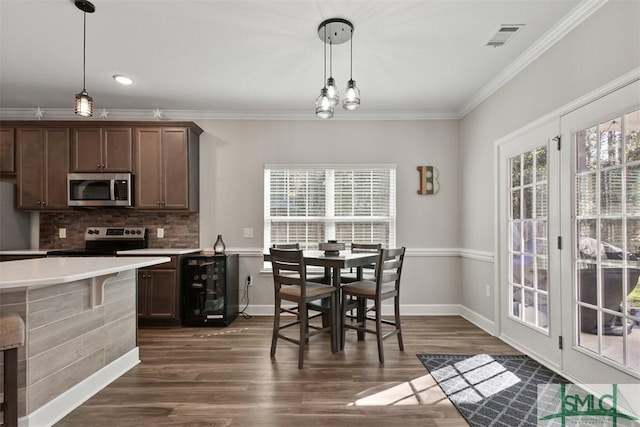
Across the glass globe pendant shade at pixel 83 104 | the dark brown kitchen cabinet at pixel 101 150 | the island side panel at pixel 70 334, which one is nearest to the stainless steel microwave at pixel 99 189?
the dark brown kitchen cabinet at pixel 101 150

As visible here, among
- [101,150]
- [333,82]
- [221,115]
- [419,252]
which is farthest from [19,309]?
[419,252]

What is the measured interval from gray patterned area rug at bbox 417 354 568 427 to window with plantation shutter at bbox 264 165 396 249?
1.87 m

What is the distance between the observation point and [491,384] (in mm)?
2398

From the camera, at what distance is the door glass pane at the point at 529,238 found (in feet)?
9.10

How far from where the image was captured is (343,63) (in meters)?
3.08

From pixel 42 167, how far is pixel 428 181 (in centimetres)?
482

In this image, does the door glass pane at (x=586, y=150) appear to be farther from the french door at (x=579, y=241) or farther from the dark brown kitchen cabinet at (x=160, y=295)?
the dark brown kitchen cabinet at (x=160, y=295)

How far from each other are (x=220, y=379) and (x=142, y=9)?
2758mm

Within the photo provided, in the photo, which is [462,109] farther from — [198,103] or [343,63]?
[198,103]

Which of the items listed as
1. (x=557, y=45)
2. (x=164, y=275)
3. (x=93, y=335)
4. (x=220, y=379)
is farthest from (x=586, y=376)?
(x=164, y=275)

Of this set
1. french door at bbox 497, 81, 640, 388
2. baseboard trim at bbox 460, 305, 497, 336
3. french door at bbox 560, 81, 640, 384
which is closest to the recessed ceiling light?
french door at bbox 497, 81, 640, 388

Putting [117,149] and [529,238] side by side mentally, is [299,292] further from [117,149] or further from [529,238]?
[117,149]

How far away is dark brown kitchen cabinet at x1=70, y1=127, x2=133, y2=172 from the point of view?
4008 mm

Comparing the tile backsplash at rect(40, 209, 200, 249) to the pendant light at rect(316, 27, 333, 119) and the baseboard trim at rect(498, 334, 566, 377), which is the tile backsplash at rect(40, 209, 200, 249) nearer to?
the pendant light at rect(316, 27, 333, 119)
